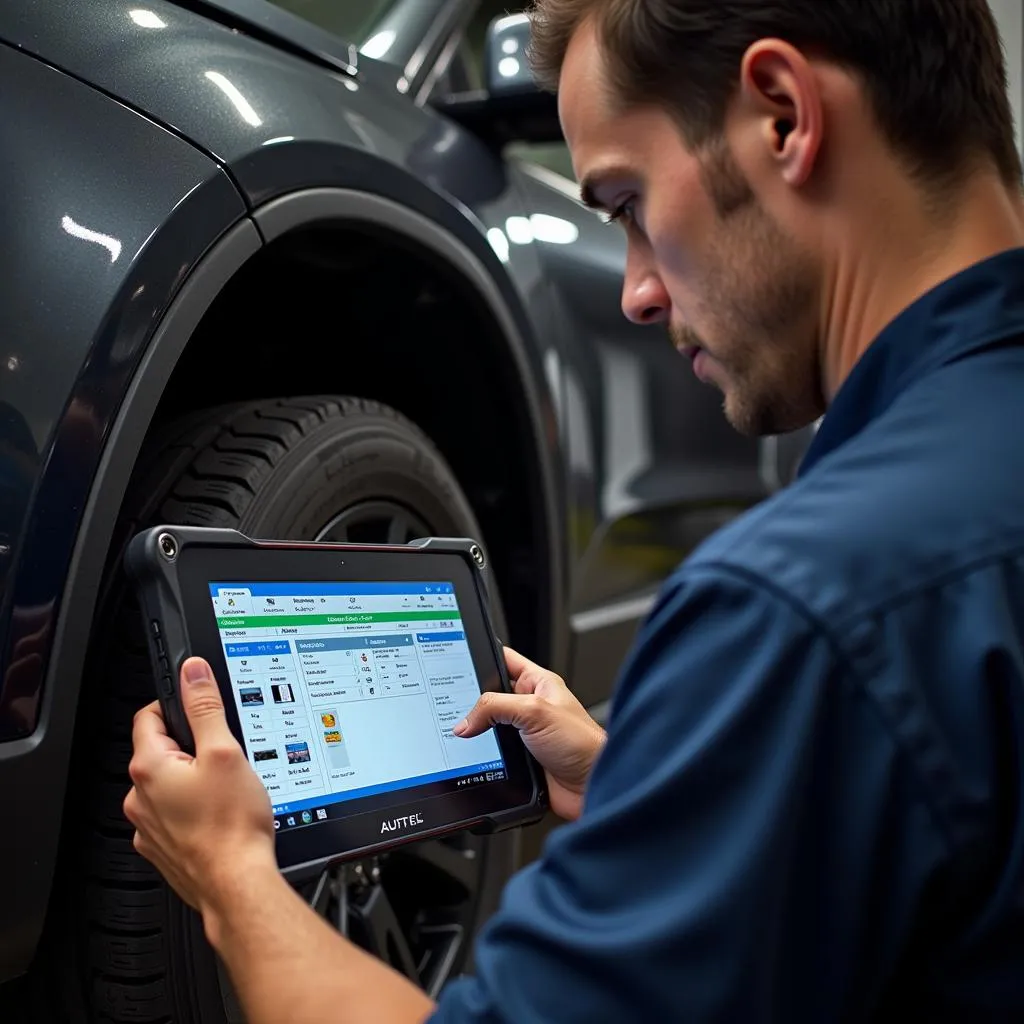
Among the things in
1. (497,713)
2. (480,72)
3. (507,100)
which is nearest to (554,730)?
(497,713)

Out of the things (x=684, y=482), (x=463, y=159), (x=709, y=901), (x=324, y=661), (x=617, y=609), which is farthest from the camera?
(x=684, y=482)

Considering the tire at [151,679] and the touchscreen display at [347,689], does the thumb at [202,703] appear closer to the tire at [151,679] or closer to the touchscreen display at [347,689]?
the touchscreen display at [347,689]

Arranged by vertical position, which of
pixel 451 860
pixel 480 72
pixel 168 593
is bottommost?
pixel 451 860

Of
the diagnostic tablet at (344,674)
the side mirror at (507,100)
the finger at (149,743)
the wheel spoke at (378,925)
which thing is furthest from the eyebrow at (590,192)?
the wheel spoke at (378,925)

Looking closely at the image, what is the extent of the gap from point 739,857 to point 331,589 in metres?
Answer: 0.53

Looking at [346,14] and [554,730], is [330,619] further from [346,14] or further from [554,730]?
[346,14]

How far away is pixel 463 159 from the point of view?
4.75 ft

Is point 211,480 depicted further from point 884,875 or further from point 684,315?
point 884,875

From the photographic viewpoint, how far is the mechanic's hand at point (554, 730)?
1.02 m

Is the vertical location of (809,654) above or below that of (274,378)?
below

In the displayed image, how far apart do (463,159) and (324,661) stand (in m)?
0.73

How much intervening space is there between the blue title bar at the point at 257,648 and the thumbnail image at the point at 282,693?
3 cm

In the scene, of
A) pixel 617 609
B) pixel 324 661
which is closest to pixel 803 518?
pixel 324 661

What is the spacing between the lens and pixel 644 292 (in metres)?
0.86
